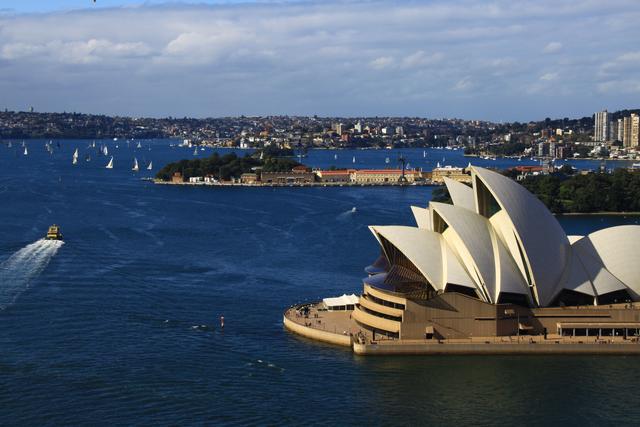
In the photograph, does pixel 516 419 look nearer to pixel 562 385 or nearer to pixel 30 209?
pixel 562 385

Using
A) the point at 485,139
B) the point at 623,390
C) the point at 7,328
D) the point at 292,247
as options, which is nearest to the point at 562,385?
the point at 623,390

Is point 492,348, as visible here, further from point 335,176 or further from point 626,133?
point 626,133

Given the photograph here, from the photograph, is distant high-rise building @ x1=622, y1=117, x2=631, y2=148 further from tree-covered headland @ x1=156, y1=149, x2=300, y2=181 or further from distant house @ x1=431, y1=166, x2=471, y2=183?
tree-covered headland @ x1=156, y1=149, x2=300, y2=181

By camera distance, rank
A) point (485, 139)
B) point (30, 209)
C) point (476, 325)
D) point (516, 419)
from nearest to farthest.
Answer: point (516, 419) → point (476, 325) → point (30, 209) → point (485, 139)

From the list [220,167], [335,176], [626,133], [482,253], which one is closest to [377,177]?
[335,176]

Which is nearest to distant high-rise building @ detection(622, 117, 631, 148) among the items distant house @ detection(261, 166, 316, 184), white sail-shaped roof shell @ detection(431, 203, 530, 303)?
distant house @ detection(261, 166, 316, 184)

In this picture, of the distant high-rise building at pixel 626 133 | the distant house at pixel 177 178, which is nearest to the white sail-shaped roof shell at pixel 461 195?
the distant house at pixel 177 178

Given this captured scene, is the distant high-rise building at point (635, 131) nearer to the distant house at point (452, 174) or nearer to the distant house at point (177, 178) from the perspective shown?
the distant house at point (452, 174)
